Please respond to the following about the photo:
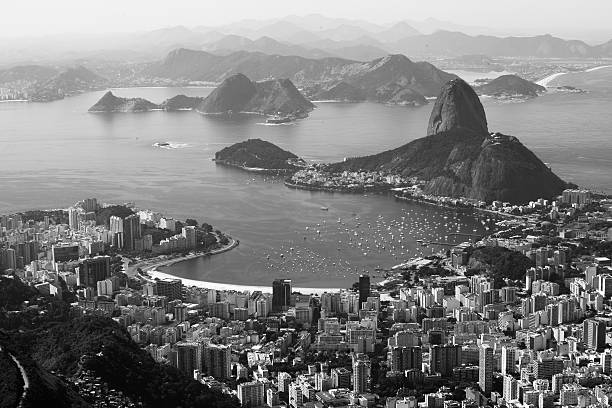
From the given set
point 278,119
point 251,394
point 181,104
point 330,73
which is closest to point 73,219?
point 251,394

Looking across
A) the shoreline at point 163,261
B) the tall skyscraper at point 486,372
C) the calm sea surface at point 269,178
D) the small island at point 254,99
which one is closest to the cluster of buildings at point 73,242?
the shoreline at point 163,261

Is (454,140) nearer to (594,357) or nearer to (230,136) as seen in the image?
(230,136)

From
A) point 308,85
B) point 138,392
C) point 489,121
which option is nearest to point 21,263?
point 138,392

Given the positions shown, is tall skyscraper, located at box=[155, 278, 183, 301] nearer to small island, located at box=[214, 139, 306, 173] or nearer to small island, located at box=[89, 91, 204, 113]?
small island, located at box=[214, 139, 306, 173]

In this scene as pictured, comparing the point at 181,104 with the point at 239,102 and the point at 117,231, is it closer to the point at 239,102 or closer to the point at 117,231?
the point at 239,102

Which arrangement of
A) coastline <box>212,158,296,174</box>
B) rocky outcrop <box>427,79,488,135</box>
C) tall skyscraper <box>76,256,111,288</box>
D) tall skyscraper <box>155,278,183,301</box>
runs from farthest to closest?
rocky outcrop <box>427,79,488,135</box>
coastline <box>212,158,296,174</box>
tall skyscraper <box>76,256,111,288</box>
tall skyscraper <box>155,278,183,301</box>

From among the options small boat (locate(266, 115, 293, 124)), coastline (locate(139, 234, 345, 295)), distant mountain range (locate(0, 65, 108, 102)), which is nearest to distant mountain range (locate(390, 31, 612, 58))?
distant mountain range (locate(0, 65, 108, 102))

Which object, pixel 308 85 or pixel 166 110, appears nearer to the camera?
pixel 166 110
